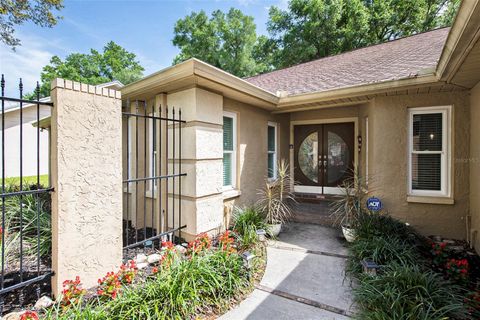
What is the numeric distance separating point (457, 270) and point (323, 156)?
434 centimetres

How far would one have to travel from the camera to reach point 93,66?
2970 cm

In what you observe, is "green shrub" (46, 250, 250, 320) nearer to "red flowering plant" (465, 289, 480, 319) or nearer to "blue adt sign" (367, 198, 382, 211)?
"red flowering plant" (465, 289, 480, 319)

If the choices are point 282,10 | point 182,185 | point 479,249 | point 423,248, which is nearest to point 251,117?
point 182,185

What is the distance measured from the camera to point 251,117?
600 centimetres

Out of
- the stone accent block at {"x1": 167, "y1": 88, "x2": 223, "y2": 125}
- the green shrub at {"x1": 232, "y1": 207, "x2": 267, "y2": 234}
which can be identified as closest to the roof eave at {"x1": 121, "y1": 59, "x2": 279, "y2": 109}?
the stone accent block at {"x1": 167, "y1": 88, "x2": 223, "y2": 125}

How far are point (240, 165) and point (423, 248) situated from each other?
12.8 ft

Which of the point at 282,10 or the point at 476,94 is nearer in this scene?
the point at 476,94

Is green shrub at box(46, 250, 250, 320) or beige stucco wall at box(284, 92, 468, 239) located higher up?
beige stucco wall at box(284, 92, 468, 239)

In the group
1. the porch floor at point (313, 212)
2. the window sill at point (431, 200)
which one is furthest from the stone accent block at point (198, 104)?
the window sill at point (431, 200)

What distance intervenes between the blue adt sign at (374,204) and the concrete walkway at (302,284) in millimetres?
912

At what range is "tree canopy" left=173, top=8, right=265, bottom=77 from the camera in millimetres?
20578

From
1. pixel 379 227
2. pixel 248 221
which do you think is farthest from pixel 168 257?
pixel 379 227

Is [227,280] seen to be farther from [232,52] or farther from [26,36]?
[232,52]

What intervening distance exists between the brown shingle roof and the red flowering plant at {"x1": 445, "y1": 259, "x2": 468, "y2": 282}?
316 cm
